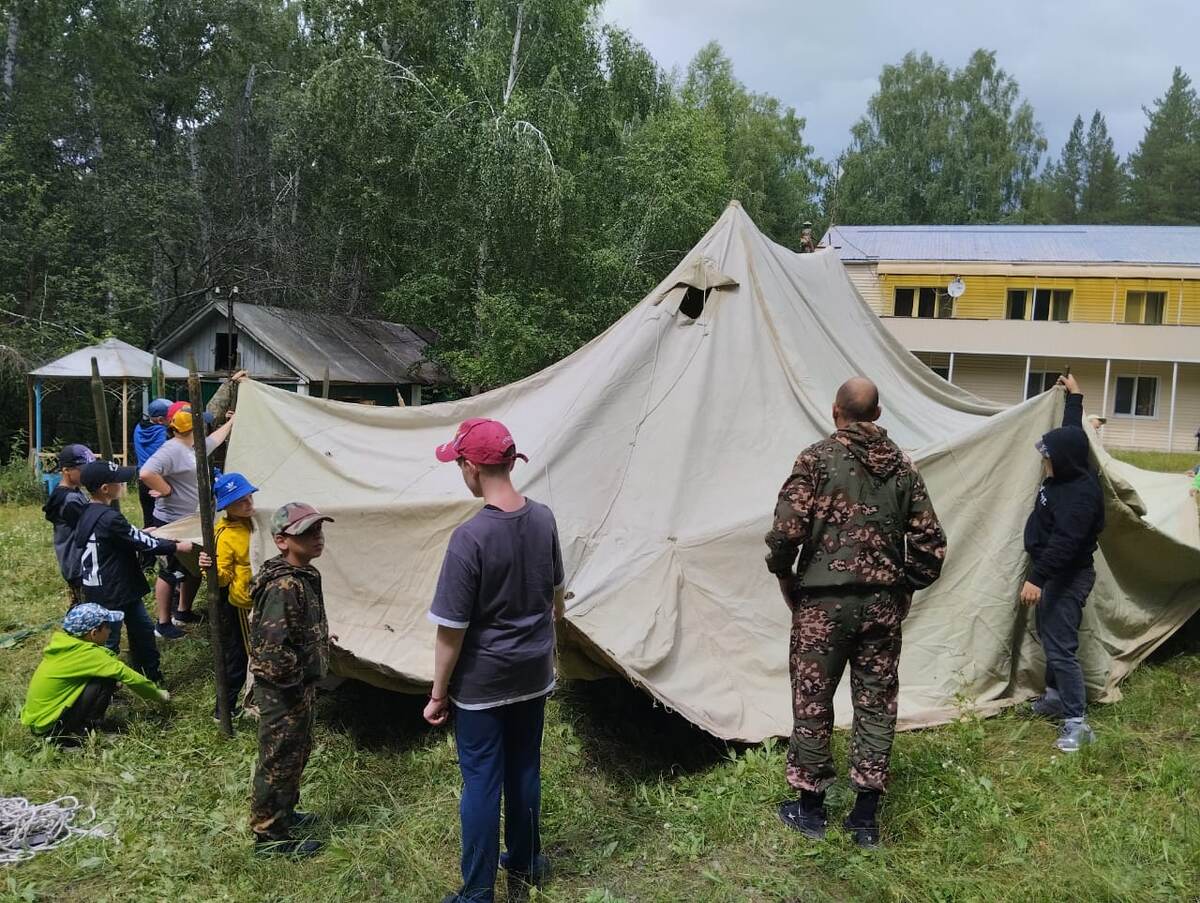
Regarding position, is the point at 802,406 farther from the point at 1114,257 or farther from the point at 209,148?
the point at 1114,257

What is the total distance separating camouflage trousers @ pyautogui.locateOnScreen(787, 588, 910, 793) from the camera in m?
3.15

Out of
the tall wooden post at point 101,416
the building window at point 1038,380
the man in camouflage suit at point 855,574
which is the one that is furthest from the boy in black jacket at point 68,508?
the building window at point 1038,380

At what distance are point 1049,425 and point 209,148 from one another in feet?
71.0

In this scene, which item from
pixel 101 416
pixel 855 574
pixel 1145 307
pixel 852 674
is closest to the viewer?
pixel 855 574

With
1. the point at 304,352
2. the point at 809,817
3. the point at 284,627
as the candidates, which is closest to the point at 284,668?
the point at 284,627

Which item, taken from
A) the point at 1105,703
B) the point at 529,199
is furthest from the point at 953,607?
the point at 529,199

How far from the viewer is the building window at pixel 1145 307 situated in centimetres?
2327

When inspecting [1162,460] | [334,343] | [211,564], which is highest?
[334,343]

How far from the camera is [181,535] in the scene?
208 inches

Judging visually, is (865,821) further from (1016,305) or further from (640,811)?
(1016,305)

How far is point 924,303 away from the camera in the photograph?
2502 cm

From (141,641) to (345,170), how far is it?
14492 millimetres

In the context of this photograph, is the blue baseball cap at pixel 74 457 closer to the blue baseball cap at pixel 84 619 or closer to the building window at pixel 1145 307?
the blue baseball cap at pixel 84 619

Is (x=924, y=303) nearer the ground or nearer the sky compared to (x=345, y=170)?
nearer the ground
